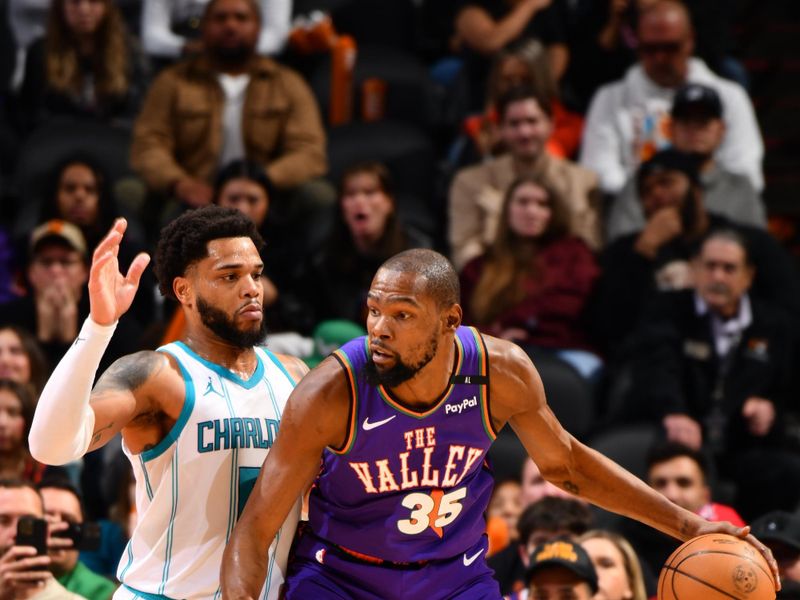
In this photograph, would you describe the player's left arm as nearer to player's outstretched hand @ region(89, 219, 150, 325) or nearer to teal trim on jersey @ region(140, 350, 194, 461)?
teal trim on jersey @ region(140, 350, 194, 461)

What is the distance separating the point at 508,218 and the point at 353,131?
1.68 metres

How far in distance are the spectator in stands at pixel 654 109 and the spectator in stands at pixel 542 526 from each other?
305cm

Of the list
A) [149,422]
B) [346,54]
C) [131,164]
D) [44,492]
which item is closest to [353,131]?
[346,54]

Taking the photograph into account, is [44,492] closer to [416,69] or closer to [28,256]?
[28,256]

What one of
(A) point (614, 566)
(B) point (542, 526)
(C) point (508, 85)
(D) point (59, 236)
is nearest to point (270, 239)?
(D) point (59, 236)

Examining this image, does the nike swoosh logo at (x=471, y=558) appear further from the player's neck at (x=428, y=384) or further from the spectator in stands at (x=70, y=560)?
the spectator in stands at (x=70, y=560)

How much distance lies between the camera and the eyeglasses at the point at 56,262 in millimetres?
8352

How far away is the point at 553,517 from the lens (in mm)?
6738

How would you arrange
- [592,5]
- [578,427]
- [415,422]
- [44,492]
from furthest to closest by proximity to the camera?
[592,5] < [578,427] < [44,492] < [415,422]

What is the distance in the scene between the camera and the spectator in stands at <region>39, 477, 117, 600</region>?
6441 mm

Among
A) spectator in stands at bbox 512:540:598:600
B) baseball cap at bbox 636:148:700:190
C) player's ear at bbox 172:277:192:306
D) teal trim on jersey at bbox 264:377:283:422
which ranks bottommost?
spectator in stands at bbox 512:540:598:600

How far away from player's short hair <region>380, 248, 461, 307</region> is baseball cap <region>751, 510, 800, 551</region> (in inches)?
87.6

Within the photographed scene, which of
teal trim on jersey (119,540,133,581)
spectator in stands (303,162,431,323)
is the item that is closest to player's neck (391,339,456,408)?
teal trim on jersey (119,540,133,581)

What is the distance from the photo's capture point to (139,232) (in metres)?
9.05
